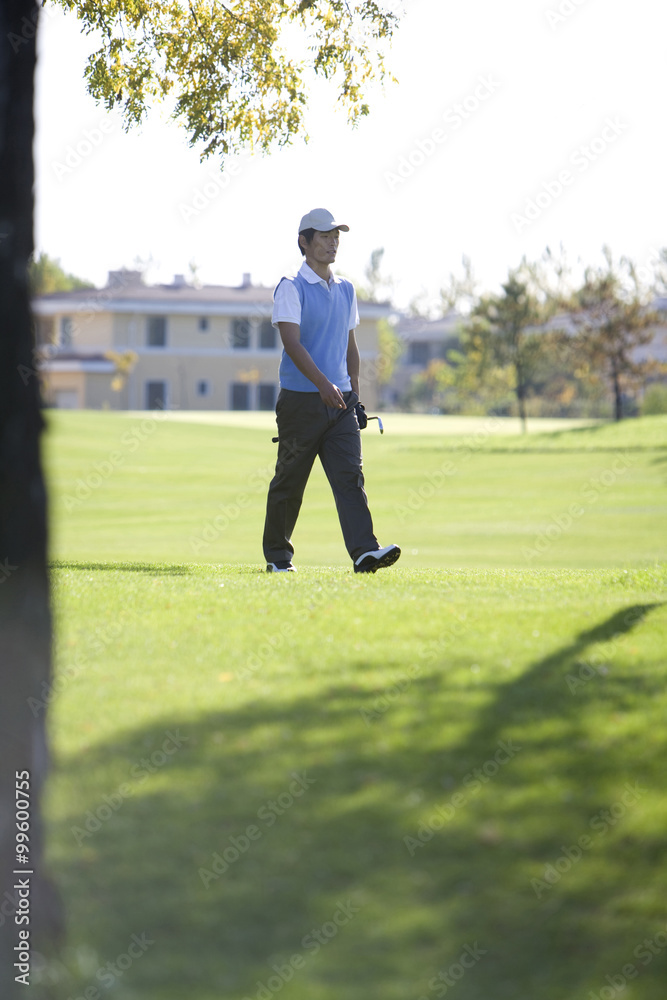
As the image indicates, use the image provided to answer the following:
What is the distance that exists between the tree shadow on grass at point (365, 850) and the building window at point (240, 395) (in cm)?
6653

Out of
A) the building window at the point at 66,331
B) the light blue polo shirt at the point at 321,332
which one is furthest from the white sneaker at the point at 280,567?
the building window at the point at 66,331

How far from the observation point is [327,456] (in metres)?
8.45

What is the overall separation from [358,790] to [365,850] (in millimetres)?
350

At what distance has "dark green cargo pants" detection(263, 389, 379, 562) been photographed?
27.2 feet

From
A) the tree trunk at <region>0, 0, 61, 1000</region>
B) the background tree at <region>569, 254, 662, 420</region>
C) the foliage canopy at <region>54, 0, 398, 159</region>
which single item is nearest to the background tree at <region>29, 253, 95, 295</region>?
the background tree at <region>569, 254, 662, 420</region>

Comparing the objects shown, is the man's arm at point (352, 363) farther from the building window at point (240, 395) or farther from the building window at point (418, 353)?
the building window at point (418, 353)

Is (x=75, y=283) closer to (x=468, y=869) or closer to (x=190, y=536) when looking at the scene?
(x=190, y=536)

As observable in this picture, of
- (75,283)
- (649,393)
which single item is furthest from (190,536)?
(75,283)

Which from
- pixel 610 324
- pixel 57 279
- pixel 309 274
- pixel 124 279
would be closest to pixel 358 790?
pixel 309 274

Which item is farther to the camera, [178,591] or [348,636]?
[178,591]

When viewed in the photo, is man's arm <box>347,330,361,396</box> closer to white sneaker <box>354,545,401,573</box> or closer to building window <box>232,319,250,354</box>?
white sneaker <box>354,545,401,573</box>

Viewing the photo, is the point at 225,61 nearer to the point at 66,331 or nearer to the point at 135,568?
the point at 135,568

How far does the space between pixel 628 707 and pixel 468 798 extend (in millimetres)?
1128

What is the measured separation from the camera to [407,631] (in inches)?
232
